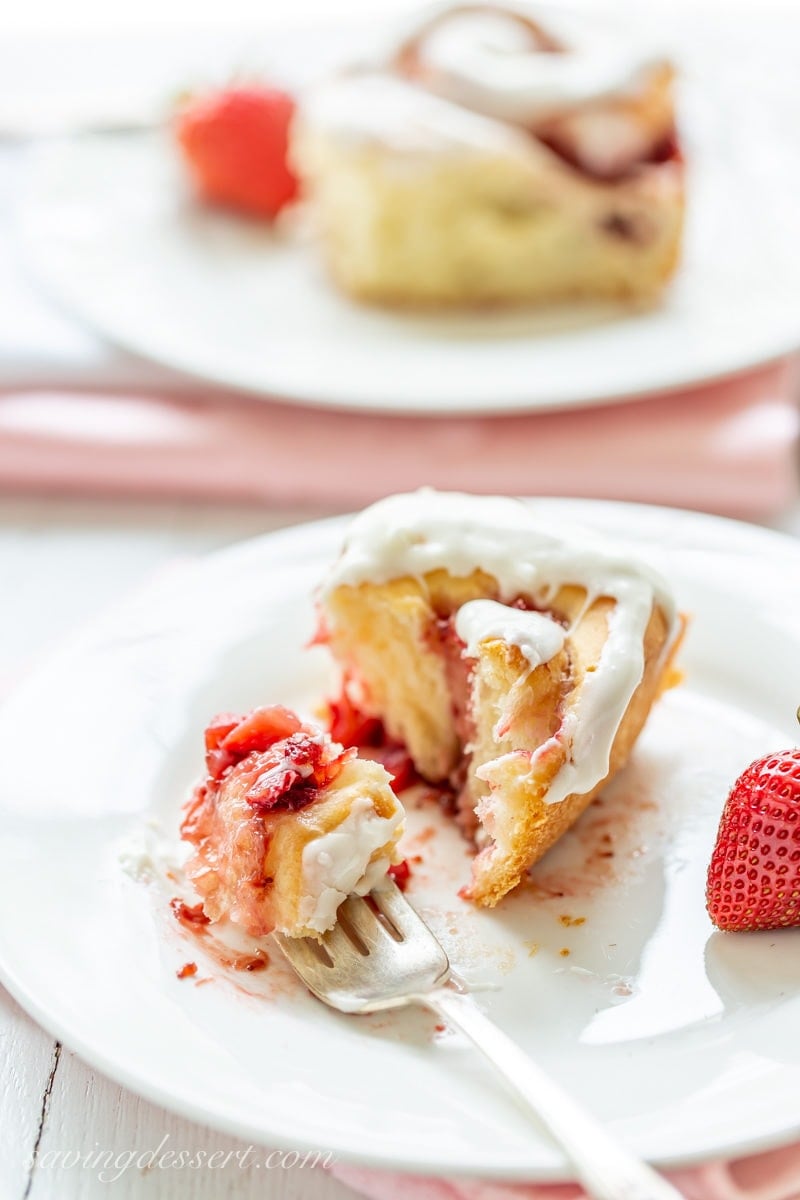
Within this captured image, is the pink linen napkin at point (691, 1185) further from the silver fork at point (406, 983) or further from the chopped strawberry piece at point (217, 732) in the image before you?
the chopped strawberry piece at point (217, 732)

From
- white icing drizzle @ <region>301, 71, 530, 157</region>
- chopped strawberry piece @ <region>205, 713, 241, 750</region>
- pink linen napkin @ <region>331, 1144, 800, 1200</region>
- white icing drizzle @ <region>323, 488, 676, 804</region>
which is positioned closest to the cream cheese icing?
white icing drizzle @ <region>301, 71, 530, 157</region>

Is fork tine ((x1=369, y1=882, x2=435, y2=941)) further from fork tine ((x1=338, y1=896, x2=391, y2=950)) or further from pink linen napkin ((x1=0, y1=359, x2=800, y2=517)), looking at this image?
pink linen napkin ((x1=0, y1=359, x2=800, y2=517))

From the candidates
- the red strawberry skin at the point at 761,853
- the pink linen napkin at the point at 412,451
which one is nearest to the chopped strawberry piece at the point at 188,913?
the red strawberry skin at the point at 761,853

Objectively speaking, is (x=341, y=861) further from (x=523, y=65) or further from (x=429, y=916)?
(x=523, y=65)

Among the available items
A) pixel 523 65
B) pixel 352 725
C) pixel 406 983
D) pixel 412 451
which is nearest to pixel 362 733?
pixel 352 725

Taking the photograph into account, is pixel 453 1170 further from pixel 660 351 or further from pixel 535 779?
pixel 660 351
